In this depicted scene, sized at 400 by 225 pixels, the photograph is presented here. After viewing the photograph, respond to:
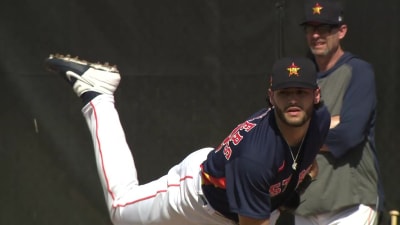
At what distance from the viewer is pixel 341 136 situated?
4.74m

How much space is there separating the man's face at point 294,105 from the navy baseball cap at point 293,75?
0.03m

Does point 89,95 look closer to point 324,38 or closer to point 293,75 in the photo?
point 324,38

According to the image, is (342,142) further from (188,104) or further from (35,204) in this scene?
(35,204)

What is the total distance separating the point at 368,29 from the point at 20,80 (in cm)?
214

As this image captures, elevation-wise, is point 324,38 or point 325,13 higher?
point 325,13

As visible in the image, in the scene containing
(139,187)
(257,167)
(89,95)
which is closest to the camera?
(257,167)

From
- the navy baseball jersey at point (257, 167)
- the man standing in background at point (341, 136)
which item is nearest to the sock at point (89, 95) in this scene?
the navy baseball jersey at point (257, 167)

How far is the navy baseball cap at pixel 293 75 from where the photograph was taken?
12.9 ft

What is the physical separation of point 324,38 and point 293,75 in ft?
3.37

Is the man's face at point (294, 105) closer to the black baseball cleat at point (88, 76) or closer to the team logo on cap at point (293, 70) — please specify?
the team logo on cap at point (293, 70)

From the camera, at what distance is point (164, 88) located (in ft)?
19.1

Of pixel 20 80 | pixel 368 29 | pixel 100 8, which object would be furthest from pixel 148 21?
pixel 368 29

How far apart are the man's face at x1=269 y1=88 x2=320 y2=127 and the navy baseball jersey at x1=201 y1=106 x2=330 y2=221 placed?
0.08m

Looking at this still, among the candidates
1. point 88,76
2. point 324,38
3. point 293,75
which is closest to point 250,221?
point 293,75
